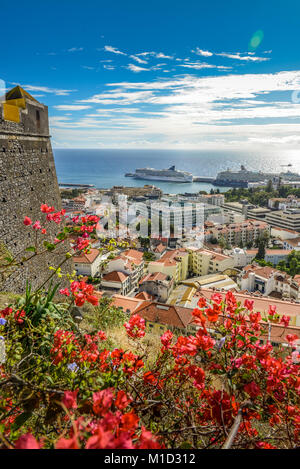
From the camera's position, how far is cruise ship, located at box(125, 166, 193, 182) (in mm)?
70144

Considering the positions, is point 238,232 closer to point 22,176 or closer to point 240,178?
point 22,176

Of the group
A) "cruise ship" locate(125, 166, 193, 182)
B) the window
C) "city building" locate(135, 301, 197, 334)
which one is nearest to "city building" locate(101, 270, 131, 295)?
"city building" locate(135, 301, 197, 334)

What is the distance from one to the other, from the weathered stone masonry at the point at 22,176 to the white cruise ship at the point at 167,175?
6637 cm

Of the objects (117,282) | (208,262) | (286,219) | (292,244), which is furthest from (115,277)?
(286,219)

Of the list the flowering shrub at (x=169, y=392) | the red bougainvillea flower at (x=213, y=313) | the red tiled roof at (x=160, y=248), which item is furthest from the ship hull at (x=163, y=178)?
the red bougainvillea flower at (x=213, y=313)

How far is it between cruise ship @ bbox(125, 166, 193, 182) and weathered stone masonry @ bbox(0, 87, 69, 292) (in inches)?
2613

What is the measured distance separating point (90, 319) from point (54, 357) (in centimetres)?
338

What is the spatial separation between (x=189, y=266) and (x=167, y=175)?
178 ft

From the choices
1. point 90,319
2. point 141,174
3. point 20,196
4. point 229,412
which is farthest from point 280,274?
point 141,174

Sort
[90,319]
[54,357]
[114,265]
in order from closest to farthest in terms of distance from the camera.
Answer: [54,357], [90,319], [114,265]

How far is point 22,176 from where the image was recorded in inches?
175

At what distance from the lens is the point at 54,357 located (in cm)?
184

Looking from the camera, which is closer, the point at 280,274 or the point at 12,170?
the point at 12,170
